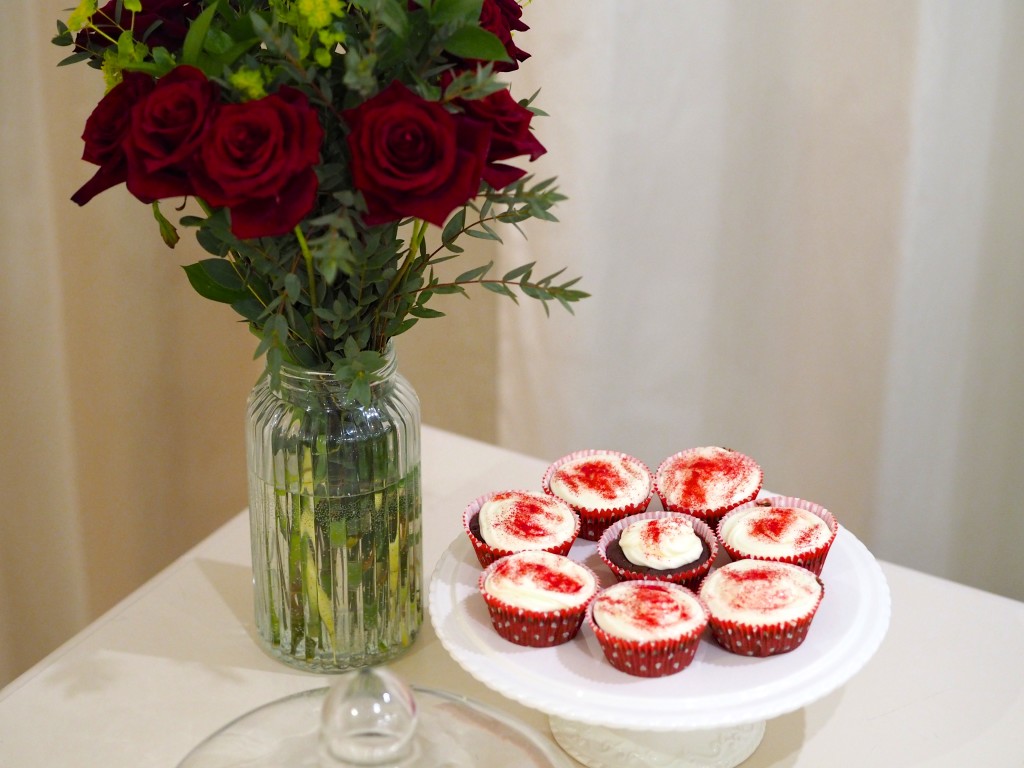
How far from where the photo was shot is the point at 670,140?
1.61m

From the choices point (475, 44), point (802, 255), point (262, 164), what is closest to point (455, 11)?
point (475, 44)

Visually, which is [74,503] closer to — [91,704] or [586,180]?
[91,704]

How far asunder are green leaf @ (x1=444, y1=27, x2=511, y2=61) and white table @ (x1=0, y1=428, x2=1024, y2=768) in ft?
1.58

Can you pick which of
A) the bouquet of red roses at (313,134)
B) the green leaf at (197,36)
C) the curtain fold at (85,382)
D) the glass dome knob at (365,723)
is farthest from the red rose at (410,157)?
the curtain fold at (85,382)

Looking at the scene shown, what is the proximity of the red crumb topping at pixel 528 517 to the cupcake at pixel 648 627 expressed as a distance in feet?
0.29

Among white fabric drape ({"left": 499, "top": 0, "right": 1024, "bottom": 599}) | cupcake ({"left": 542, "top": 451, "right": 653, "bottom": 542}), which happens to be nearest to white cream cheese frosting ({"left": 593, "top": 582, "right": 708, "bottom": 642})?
cupcake ({"left": 542, "top": 451, "right": 653, "bottom": 542})

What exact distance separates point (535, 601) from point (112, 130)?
0.41 metres

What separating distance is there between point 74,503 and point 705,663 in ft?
3.55

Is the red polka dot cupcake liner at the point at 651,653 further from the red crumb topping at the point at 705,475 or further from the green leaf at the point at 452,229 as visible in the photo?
the green leaf at the point at 452,229

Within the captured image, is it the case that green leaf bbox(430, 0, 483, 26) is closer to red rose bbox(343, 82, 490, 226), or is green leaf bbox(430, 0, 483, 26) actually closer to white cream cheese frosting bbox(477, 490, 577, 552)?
red rose bbox(343, 82, 490, 226)

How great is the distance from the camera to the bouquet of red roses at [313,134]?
0.66 m

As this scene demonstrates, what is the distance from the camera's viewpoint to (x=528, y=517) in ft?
2.81

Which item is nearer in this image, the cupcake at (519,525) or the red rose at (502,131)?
the red rose at (502,131)

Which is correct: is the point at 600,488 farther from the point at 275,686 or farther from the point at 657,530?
the point at 275,686
